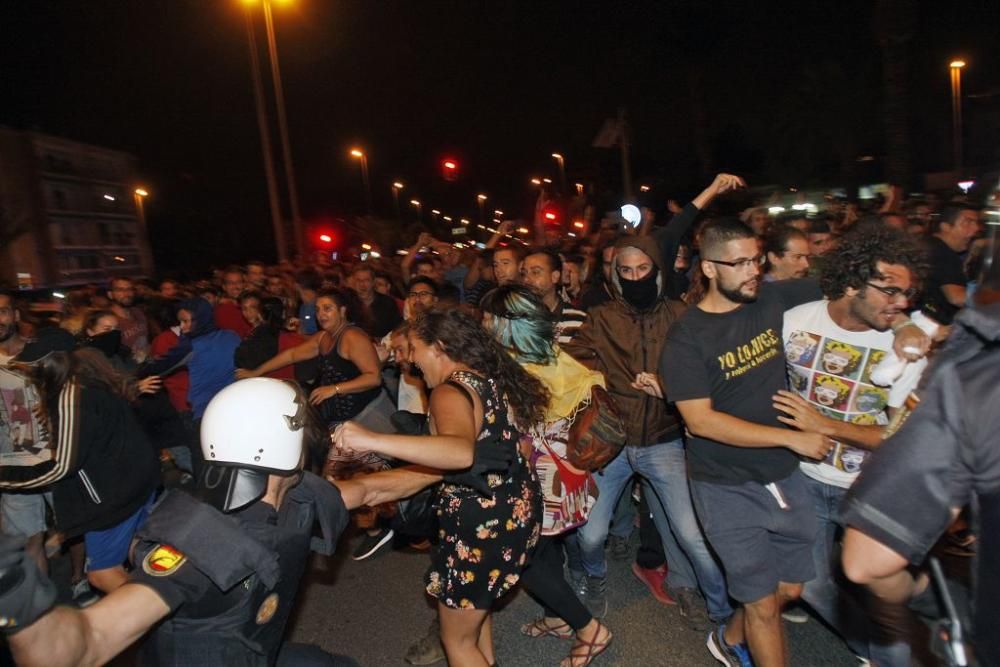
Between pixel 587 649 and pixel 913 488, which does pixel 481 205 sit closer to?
pixel 587 649

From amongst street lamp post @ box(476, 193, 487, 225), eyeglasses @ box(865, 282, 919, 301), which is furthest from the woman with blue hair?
street lamp post @ box(476, 193, 487, 225)

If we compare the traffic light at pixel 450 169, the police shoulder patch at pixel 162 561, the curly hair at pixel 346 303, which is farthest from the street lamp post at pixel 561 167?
the police shoulder patch at pixel 162 561

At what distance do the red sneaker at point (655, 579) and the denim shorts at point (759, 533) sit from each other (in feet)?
4.54

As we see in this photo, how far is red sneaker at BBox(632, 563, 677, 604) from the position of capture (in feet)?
14.5

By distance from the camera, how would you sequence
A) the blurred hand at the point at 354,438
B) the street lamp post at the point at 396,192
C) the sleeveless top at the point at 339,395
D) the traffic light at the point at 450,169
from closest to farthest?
the blurred hand at the point at 354,438
the sleeveless top at the point at 339,395
the traffic light at the point at 450,169
the street lamp post at the point at 396,192

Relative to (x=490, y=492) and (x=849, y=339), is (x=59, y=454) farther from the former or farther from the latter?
(x=849, y=339)

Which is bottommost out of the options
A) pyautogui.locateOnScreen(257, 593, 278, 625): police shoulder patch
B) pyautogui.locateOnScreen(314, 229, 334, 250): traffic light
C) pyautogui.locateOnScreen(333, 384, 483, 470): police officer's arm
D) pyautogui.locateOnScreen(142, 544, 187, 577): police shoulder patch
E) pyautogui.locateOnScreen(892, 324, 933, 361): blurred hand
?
pyautogui.locateOnScreen(257, 593, 278, 625): police shoulder patch

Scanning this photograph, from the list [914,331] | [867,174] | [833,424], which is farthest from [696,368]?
[867,174]

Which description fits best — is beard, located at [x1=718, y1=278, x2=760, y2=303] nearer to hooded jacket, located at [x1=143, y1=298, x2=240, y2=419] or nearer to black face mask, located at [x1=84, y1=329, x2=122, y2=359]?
hooded jacket, located at [x1=143, y1=298, x2=240, y2=419]

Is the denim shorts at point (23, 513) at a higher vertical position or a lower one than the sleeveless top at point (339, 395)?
lower

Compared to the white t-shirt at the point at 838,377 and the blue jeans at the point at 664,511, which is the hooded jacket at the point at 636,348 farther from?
the white t-shirt at the point at 838,377

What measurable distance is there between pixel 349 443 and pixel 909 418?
163 cm

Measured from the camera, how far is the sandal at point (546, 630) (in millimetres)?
4070

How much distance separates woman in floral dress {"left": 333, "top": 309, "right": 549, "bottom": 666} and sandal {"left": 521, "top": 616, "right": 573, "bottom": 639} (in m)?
1.07
